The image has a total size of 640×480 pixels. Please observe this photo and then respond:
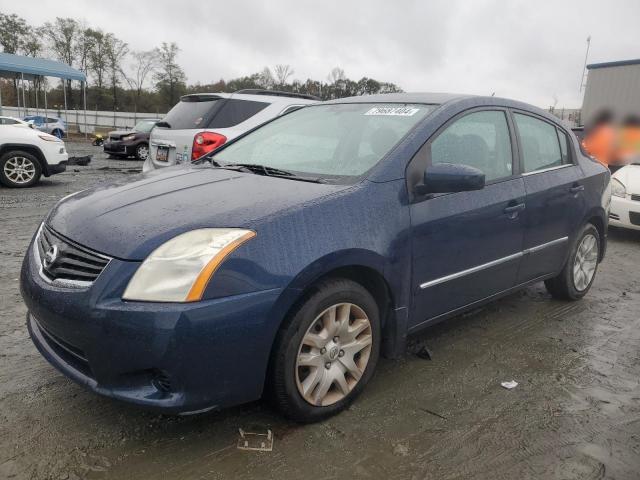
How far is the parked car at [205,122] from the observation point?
21.1 feet

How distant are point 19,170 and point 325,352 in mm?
9342

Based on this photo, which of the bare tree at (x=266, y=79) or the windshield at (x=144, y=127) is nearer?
the windshield at (x=144, y=127)

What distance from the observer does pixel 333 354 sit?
2541 millimetres

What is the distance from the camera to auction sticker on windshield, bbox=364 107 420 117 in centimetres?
318

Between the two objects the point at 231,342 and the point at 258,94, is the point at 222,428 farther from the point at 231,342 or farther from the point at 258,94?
the point at 258,94

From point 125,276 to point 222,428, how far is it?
90 centimetres

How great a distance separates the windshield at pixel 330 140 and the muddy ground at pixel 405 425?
1.27 m

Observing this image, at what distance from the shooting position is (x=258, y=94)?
726 centimetres

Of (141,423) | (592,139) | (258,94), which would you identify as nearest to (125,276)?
(141,423)

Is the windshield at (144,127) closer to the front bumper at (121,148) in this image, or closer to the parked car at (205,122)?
the front bumper at (121,148)

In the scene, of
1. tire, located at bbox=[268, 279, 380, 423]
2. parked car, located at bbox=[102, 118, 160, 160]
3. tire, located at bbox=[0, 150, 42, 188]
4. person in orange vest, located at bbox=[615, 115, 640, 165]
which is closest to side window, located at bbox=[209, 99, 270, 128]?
tire, located at bbox=[268, 279, 380, 423]

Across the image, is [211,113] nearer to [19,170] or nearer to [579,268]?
[579,268]

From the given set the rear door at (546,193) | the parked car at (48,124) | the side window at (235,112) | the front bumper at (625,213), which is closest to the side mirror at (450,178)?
the rear door at (546,193)

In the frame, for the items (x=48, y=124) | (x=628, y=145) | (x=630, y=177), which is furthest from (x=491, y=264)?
(x=48, y=124)
